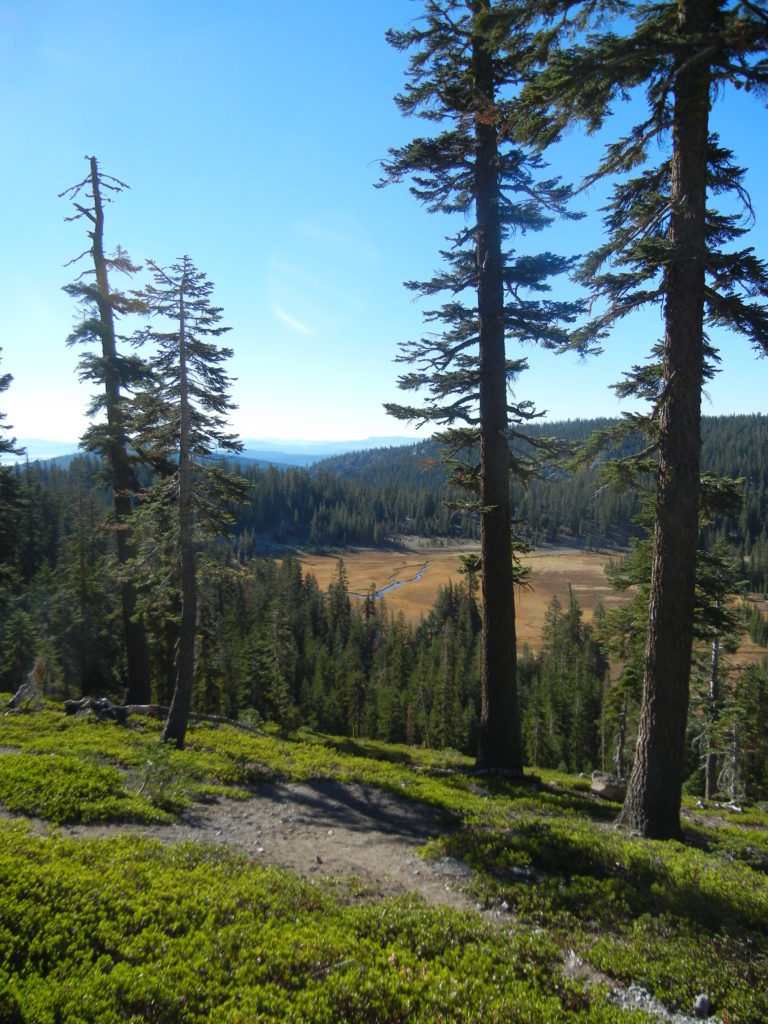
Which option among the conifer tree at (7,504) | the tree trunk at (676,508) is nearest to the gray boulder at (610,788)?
the tree trunk at (676,508)

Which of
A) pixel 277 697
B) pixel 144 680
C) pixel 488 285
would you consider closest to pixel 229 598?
pixel 277 697

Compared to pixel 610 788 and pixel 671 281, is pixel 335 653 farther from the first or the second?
pixel 671 281

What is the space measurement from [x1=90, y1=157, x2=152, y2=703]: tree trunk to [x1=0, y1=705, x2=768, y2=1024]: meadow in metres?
8.32

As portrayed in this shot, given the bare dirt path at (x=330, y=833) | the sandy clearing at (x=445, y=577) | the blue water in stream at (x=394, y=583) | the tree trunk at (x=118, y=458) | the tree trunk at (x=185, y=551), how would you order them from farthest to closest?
the blue water in stream at (x=394, y=583), the sandy clearing at (x=445, y=577), the tree trunk at (x=118, y=458), the tree trunk at (x=185, y=551), the bare dirt path at (x=330, y=833)

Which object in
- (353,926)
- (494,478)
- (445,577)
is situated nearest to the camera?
(353,926)

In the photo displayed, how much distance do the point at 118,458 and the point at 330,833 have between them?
12.5 m

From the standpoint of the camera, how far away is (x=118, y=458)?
1528 centimetres

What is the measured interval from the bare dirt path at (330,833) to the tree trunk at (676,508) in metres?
3.03

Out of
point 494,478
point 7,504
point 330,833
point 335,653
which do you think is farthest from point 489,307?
point 335,653

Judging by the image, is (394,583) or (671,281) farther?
(394,583)

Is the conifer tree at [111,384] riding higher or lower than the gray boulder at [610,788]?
higher

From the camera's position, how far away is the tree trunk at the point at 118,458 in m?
15.1

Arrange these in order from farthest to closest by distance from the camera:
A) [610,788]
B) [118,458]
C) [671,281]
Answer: [118,458] → [610,788] → [671,281]

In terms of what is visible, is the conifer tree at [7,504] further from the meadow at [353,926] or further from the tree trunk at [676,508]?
the tree trunk at [676,508]
